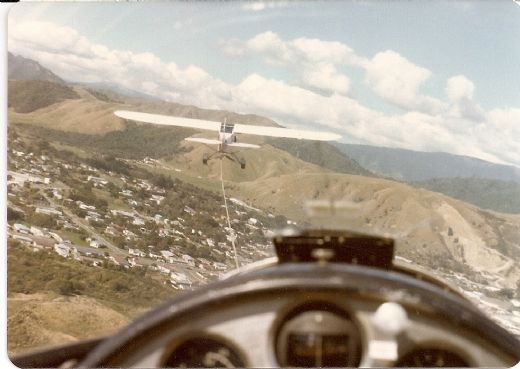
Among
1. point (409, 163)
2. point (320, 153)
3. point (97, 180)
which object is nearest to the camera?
point (97, 180)

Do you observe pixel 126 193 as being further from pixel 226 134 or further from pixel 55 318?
pixel 226 134

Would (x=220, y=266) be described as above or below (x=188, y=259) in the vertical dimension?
above

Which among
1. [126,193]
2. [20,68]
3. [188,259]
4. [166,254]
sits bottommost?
[166,254]

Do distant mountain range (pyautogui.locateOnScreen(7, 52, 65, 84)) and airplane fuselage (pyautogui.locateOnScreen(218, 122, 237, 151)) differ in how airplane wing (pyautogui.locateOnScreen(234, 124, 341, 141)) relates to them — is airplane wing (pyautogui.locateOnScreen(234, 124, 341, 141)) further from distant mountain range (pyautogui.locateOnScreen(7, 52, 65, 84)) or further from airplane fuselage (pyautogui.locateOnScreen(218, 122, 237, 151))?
distant mountain range (pyautogui.locateOnScreen(7, 52, 65, 84))

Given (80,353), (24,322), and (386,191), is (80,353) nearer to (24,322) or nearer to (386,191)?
(24,322)

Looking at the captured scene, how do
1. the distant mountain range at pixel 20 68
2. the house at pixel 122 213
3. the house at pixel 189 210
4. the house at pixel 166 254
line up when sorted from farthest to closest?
the house at pixel 189 210
the house at pixel 166 254
the house at pixel 122 213
the distant mountain range at pixel 20 68

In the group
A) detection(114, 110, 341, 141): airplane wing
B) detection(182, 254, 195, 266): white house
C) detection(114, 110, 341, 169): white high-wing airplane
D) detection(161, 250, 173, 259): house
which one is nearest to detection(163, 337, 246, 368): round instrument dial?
detection(182, 254, 195, 266): white house

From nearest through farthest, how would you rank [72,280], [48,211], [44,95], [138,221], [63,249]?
[48,211] < [63,249] < [72,280] < [138,221] < [44,95]

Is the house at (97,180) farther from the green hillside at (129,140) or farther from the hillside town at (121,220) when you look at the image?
the green hillside at (129,140)

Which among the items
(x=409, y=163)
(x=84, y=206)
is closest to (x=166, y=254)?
(x=84, y=206)

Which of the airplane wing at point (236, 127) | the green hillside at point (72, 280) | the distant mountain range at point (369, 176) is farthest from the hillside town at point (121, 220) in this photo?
the airplane wing at point (236, 127)
